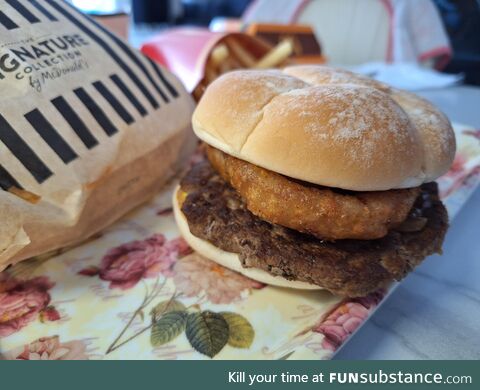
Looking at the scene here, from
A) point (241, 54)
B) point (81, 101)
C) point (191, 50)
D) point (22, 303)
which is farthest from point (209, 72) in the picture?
point (22, 303)

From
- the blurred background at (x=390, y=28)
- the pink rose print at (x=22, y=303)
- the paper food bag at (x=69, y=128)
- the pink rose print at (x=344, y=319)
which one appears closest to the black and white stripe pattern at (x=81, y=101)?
the paper food bag at (x=69, y=128)

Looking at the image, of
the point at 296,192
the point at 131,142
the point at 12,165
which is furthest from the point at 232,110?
the point at 12,165

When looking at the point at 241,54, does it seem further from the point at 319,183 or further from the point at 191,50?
the point at 319,183

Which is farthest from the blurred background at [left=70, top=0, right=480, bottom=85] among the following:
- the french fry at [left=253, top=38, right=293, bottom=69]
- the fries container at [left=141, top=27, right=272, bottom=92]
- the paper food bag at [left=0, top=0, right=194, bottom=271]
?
the paper food bag at [left=0, top=0, right=194, bottom=271]

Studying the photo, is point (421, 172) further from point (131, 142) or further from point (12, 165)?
point (12, 165)

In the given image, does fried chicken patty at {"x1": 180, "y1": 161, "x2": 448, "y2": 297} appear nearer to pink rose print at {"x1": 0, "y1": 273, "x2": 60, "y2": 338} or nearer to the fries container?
pink rose print at {"x1": 0, "y1": 273, "x2": 60, "y2": 338}

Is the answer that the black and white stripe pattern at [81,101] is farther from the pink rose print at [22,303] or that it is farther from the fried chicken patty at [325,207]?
the fried chicken patty at [325,207]

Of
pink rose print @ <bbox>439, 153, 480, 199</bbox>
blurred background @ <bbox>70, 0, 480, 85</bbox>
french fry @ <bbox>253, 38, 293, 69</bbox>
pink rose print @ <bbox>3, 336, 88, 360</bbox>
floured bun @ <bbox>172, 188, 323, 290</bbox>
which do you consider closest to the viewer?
pink rose print @ <bbox>3, 336, 88, 360</bbox>
